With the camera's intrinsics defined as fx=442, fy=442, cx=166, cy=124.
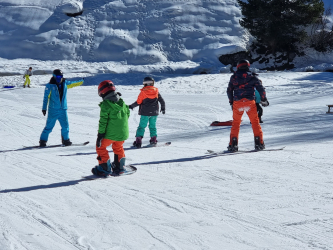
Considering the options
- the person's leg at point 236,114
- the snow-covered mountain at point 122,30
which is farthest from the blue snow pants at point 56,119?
the snow-covered mountain at point 122,30

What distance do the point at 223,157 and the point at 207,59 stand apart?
2578 centimetres

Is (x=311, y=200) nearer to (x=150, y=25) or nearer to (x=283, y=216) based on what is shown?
(x=283, y=216)

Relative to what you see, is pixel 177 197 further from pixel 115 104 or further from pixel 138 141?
pixel 138 141

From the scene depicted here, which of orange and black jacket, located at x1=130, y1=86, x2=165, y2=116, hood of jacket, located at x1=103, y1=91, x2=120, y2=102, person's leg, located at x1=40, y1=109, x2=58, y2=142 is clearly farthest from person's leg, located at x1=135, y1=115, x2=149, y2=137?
hood of jacket, located at x1=103, y1=91, x2=120, y2=102

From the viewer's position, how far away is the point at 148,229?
3.81m

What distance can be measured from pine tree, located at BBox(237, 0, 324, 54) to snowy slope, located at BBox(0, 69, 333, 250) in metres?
19.3

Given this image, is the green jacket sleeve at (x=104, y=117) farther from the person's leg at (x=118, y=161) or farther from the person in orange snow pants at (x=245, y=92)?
the person in orange snow pants at (x=245, y=92)

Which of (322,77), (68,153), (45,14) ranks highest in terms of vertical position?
(45,14)

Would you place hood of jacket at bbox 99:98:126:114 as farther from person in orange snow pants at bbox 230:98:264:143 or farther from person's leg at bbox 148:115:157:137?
person's leg at bbox 148:115:157:137

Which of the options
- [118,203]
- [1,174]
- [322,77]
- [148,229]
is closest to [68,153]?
[1,174]

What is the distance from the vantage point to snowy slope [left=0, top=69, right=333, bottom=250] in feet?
11.8

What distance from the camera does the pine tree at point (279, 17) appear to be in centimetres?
2852

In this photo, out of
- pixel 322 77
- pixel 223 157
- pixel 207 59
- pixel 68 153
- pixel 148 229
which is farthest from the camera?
pixel 207 59

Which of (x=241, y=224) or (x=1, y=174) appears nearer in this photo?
(x=241, y=224)
